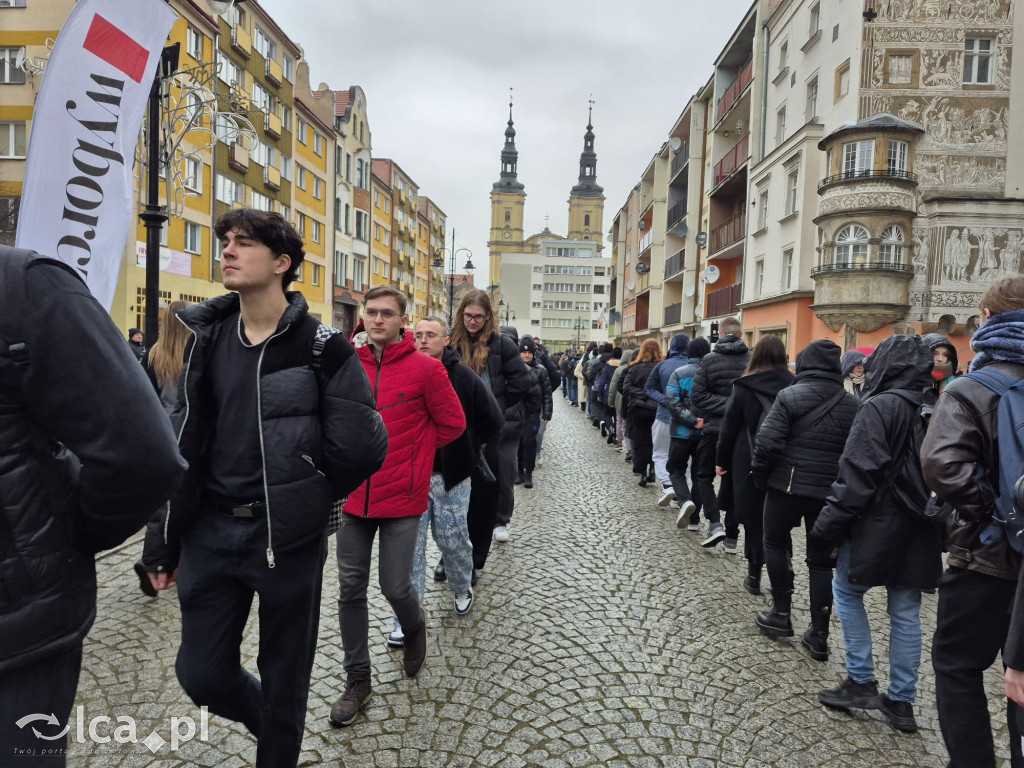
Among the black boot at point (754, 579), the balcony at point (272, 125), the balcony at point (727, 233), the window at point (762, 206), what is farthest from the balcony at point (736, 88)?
the black boot at point (754, 579)

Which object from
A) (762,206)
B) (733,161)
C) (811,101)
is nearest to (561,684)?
(811,101)

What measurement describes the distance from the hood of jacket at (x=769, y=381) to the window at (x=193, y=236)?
79.2ft

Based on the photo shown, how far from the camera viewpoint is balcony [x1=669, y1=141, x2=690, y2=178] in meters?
40.3

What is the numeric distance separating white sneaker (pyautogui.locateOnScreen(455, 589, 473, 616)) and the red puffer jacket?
51.0 inches

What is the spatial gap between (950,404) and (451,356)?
2865 mm

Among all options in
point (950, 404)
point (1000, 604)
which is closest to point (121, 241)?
point (950, 404)

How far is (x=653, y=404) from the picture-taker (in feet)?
31.5

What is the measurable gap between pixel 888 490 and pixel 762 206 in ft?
87.6

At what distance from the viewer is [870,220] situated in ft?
Answer: 69.1

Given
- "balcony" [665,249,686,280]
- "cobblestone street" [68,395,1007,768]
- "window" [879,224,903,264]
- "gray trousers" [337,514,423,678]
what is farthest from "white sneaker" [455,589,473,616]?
"balcony" [665,249,686,280]

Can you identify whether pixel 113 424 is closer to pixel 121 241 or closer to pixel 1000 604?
pixel 1000 604

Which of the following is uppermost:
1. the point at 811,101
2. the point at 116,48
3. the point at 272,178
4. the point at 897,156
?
the point at 811,101

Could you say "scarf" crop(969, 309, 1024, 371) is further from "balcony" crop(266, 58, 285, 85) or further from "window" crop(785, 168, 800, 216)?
"balcony" crop(266, 58, 285, 85)

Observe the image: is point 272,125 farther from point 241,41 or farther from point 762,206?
point 762,206
